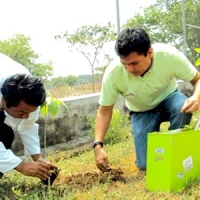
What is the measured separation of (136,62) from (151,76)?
12.8 inches

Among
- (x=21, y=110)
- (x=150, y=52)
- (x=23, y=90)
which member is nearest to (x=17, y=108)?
(x=21, y=110)

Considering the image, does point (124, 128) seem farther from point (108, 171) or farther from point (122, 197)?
point (122, 197)

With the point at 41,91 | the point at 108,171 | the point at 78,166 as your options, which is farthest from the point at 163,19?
the point at 41,91

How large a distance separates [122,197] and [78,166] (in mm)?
1243

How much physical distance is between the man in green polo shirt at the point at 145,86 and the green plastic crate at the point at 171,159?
0.25 meters

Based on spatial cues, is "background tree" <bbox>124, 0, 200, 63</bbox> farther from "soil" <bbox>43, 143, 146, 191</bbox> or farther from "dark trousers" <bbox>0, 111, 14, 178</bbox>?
"dark trousers" <bbox>0, 111, 14, 178</bbox>

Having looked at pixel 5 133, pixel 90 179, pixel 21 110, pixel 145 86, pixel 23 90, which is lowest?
pixel 90 179

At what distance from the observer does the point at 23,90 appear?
2420 millimetres

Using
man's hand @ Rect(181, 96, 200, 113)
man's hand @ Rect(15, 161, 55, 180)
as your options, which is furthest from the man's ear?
man's hand @ Rect(15, 161, 55, 180)

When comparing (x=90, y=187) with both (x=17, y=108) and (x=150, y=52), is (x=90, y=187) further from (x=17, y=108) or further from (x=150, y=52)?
(x=150, y=52)

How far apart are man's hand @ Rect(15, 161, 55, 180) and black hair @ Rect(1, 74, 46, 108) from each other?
340 mm

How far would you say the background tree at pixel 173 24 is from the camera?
23.9 feet

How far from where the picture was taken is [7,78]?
254cm

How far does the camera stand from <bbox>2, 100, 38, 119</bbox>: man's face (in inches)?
97.7
